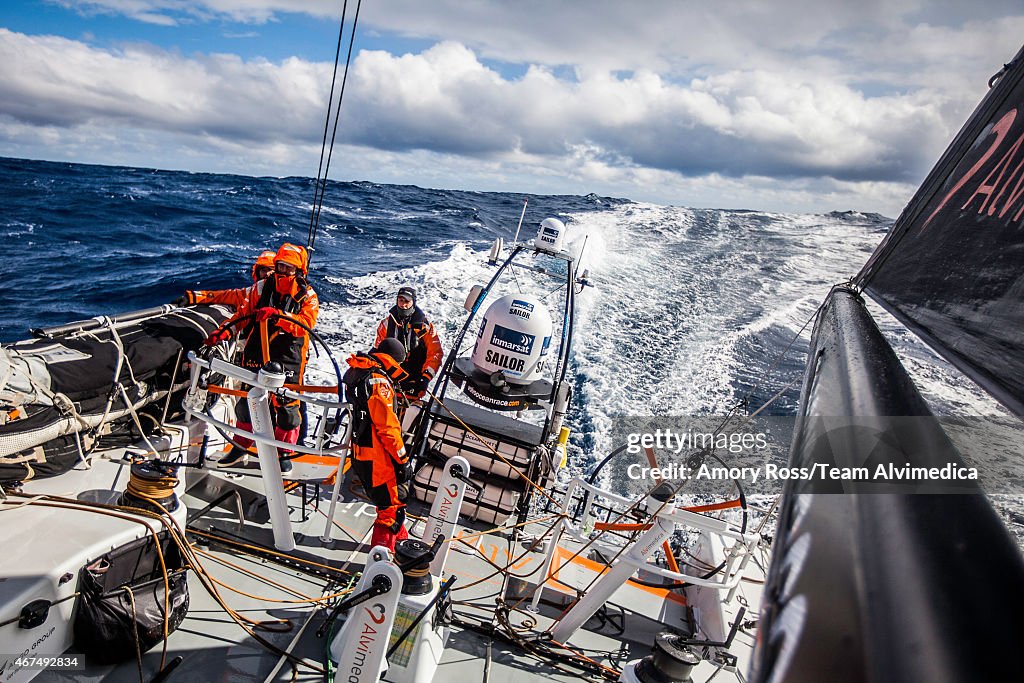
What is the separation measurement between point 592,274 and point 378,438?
10.3 metres

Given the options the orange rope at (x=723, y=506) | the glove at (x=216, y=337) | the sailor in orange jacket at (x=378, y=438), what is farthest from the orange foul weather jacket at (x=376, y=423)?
the orange rope at (x=723, y=506)

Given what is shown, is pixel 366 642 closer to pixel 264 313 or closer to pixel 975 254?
pixel 975 254

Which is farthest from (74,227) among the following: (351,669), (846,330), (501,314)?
(846,330)

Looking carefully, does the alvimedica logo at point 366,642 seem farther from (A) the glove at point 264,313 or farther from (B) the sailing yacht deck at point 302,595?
(A) the glove at point 264,313

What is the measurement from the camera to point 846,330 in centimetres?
107

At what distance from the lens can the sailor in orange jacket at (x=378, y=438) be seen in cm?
409

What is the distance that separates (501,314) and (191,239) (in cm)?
1670

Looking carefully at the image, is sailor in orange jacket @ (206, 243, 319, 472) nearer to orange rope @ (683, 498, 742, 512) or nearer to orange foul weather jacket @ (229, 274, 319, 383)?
orange foul weather jacket @ (229, 274, 319, 383)

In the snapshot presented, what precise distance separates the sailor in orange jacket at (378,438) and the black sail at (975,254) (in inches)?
124

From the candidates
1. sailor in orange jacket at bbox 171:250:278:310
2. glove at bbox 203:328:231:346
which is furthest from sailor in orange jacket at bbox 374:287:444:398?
glove at bbox 203:328:231:346

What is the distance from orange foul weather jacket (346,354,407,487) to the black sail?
3.12m

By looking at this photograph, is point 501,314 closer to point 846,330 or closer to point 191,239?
point 846,330

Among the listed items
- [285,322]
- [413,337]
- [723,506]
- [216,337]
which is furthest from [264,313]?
[723,506]

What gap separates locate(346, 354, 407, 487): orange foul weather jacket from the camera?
4.08 m
